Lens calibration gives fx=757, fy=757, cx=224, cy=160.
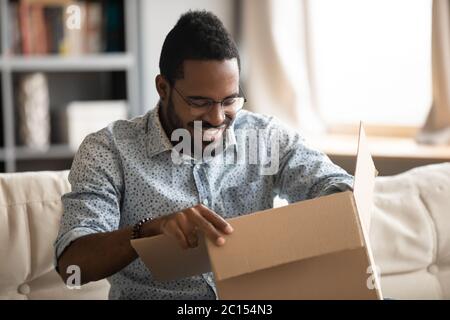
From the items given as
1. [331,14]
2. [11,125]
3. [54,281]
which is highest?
[331,14]

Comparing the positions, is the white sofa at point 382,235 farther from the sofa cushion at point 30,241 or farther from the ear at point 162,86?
the ear at point 162,86

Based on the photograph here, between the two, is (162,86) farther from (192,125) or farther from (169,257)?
(169,257)

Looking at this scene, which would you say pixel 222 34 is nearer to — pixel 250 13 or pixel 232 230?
pixel 232 230

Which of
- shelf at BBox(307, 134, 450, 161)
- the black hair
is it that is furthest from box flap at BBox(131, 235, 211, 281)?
shelf at BBox(307, 134, 450, 161)

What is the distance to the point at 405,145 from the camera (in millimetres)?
2734

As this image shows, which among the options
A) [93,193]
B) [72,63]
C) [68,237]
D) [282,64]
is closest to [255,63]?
[282,64]

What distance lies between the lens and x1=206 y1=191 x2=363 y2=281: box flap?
1.09m

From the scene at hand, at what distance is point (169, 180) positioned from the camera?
5.04 ft

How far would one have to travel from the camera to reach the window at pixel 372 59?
113 inches

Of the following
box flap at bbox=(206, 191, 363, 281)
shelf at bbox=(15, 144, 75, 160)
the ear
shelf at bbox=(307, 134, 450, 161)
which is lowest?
shelf at bbox=(15, 144, 75, 160)

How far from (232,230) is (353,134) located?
2.11 m

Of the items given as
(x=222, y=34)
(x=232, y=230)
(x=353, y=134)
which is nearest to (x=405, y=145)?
(x=353, y=134)

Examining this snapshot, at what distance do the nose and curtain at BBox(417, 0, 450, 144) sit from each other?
4.61 feet

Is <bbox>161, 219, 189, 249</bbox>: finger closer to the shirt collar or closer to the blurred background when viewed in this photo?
the shirt collar
